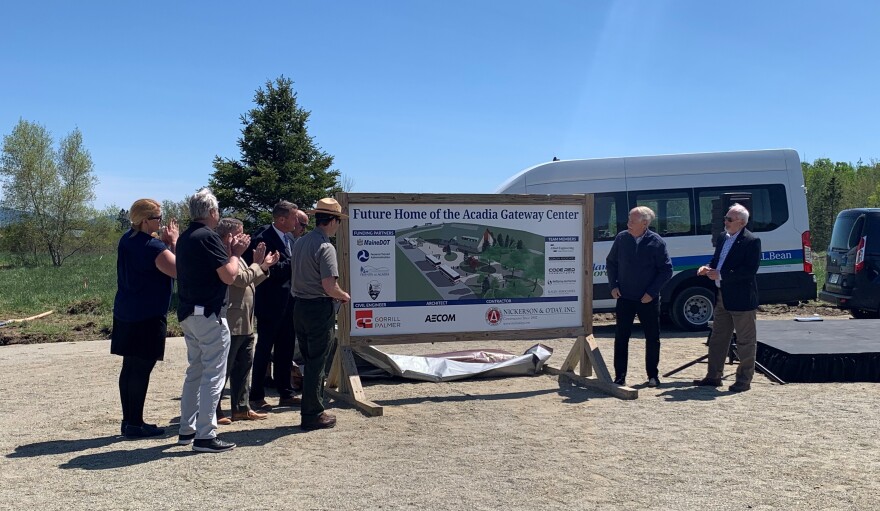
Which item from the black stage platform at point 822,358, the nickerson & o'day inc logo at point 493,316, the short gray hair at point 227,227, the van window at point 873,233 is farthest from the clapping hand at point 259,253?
the van window at point 873,233

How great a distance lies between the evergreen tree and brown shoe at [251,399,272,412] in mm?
20327

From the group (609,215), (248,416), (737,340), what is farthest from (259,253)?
(609,215)

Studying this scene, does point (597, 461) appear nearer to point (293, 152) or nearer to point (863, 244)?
point (863, 244)

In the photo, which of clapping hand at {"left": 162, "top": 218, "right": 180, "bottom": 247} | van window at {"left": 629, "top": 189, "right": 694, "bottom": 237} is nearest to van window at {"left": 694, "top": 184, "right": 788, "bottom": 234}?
van window at {"left": 629, "top": 189, "right": 694, "bottom": 237}

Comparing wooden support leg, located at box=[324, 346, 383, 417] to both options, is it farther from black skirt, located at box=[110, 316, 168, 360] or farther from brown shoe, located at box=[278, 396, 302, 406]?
black skirt, located at box=[110, 316, 168, 360]

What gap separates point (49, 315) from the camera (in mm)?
16297

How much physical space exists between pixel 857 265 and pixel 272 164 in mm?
20065

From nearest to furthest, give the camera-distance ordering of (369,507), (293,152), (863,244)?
(369,507) → (863,244) → (293,152)

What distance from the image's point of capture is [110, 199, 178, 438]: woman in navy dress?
19.0ft

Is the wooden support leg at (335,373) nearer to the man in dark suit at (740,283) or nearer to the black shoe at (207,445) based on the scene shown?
the black shoe at (207,445)

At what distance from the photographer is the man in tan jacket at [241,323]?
245 inches

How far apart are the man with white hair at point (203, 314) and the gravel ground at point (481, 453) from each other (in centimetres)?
23

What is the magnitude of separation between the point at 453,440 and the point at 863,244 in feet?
31.5

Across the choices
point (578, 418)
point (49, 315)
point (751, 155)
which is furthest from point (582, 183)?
point (49, 315)
